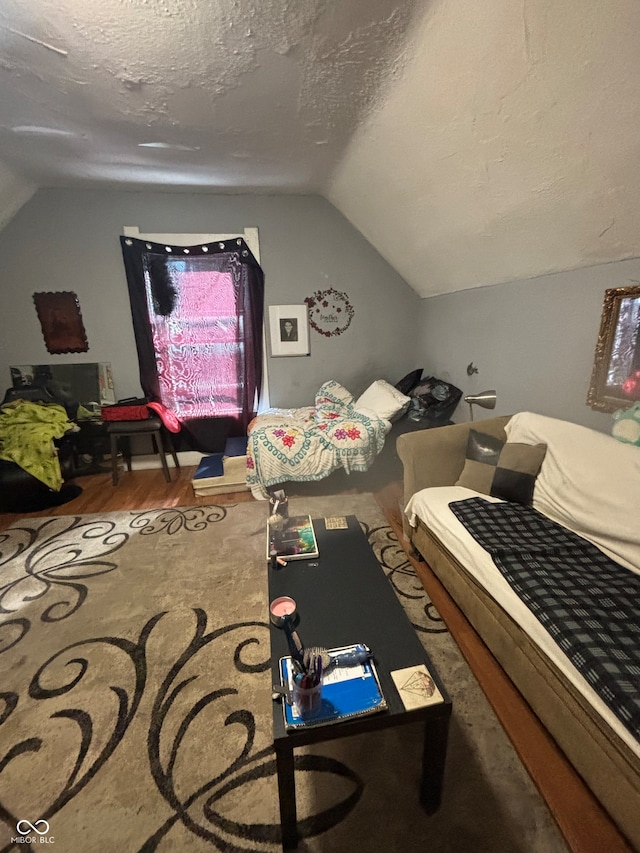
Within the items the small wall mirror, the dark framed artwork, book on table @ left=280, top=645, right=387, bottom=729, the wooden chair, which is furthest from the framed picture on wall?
book on table @ left=280, top=645, right=387, bottom=729

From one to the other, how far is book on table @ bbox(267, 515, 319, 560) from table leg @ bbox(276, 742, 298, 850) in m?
0.71

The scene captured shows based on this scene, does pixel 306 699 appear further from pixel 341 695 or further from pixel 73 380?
pixel 73 380

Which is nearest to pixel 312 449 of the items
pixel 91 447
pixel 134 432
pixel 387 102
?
pixel 134 432

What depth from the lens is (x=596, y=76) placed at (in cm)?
111

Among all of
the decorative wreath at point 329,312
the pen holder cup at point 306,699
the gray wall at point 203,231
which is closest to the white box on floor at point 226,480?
the gray wall at point 203,231

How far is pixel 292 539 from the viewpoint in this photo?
1.67 m

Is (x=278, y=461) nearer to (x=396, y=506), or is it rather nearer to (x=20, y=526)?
(x=396, y=506)

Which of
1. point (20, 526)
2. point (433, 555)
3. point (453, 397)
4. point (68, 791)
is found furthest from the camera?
point (453, 397)

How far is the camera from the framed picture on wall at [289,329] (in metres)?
3.54

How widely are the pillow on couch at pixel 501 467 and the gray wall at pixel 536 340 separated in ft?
1.29

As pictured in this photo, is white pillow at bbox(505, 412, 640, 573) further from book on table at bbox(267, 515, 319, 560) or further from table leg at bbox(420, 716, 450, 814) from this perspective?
book on table at bbox(267, 515, 319, 560)

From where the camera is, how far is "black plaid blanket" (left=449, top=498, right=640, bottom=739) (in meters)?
0.97

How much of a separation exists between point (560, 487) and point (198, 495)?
8.29 feet

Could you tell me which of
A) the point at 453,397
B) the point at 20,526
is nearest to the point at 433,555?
the point at 453,397
